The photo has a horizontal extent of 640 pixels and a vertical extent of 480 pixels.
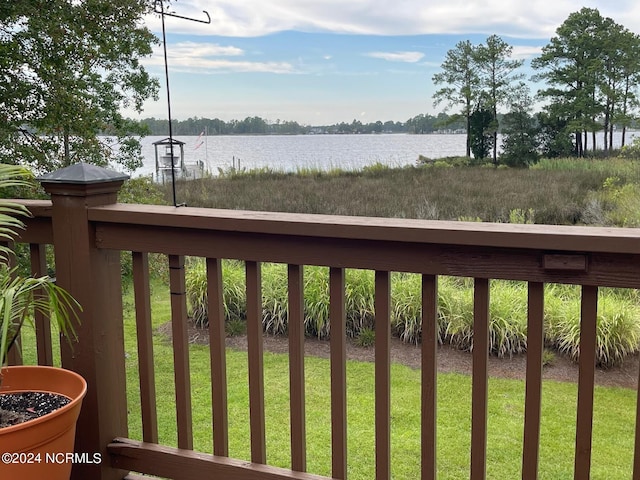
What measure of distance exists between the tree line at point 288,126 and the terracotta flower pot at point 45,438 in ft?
6.15

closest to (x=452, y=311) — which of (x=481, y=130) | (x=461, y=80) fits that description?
(x=481, y=130)

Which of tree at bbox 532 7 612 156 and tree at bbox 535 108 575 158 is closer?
tree at bbox 532 7 612 156

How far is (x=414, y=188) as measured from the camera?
394 inches

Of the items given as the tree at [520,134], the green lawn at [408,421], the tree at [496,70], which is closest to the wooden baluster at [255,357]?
the green lawn at [408,421]

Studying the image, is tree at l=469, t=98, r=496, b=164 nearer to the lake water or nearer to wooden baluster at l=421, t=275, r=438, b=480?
the lake water

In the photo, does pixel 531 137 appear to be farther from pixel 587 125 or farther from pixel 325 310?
pixel 325 310

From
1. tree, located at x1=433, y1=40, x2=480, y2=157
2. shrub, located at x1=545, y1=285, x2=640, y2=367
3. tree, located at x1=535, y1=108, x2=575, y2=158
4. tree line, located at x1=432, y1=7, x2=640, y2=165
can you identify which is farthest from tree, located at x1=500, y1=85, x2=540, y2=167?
shrub, located at x1=545, y1=285, x2=640, y2=367

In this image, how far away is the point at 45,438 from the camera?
4.09 feet

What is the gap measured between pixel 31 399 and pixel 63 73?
2781mm

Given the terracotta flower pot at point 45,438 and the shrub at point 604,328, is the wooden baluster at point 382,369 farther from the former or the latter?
the shrub at point 604,328

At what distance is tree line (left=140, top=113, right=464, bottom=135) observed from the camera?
16.4ft

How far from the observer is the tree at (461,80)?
44.0 ft

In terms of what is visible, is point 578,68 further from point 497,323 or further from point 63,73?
point 63,73

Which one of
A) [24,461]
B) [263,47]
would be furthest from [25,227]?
[263,47]
